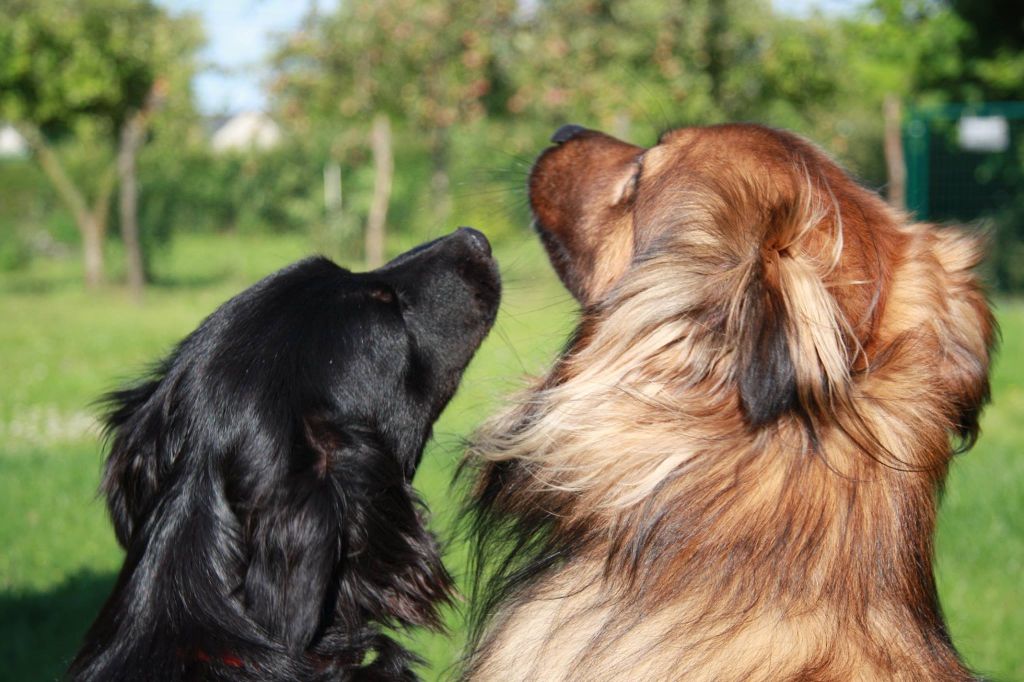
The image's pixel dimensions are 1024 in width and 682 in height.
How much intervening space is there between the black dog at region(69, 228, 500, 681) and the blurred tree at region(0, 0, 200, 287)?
18790 millimetres

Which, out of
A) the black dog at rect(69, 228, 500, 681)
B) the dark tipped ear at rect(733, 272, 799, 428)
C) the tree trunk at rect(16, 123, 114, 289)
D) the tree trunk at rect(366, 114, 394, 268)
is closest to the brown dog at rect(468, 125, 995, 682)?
the dark tipped ear at rect(733, 272, 799, 428)

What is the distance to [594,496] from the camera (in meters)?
2.30

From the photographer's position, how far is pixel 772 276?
2104 mm

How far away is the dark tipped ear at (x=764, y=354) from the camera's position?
2020 mm

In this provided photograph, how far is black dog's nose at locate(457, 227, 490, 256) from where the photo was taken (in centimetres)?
329

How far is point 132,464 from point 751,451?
1.49m

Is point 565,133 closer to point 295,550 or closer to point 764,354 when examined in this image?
point 764,354

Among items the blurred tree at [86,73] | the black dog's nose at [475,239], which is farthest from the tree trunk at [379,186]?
the black dog's nose at [475,239]

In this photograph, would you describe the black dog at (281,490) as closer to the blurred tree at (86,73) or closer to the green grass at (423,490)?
the green grass at (423,490)

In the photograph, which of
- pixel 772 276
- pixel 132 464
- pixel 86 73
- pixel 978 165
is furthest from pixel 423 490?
pixel 86 73

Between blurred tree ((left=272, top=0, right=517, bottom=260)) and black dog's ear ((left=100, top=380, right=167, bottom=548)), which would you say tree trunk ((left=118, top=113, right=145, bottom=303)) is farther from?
black dog's ear ((left=100, top=380, right=167, bottom=548))

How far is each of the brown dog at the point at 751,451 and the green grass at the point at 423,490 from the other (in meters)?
0.46

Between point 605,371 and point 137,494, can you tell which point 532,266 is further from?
point 137,494

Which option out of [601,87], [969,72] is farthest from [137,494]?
[969,72]
